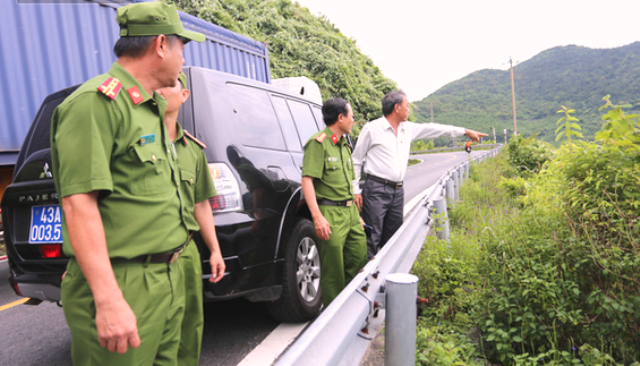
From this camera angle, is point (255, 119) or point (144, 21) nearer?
point (144, 21)

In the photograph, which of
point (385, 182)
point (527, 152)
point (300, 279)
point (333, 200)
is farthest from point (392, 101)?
point (527, 152)

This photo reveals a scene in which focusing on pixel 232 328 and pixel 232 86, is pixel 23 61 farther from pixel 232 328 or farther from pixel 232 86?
pixel 232 328

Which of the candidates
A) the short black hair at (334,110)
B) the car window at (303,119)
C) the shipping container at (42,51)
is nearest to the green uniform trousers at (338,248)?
the short black hair at (334,110)

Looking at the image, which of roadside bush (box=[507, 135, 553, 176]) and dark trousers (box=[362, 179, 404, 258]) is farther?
roadside bush (box=[507, 135, 553, 176])

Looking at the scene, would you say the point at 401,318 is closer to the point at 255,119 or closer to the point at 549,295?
the point at 549,295

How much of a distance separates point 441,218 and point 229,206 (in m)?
2.21

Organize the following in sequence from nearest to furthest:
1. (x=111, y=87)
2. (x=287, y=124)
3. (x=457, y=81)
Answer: (x=111, y=87)
(x=287, y=124)
(x=457, y=81)

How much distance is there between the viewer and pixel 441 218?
157 inches

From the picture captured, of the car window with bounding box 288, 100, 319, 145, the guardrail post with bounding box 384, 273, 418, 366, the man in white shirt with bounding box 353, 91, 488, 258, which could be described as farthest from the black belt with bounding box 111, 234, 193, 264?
the man in white shirt with bounding box 353, 91, 488, 258

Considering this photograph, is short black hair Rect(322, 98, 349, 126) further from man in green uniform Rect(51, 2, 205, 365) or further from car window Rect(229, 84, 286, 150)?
man in green uniform Rect(51, 2, 205, 365)

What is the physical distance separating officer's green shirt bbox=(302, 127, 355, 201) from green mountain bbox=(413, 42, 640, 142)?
76.1 m

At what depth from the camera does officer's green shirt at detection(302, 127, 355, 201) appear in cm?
321

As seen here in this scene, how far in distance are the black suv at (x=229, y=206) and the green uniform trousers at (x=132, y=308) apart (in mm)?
900

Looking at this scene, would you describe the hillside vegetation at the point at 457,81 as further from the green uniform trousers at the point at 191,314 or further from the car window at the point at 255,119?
the green uniform trousers at the point at 191,314
